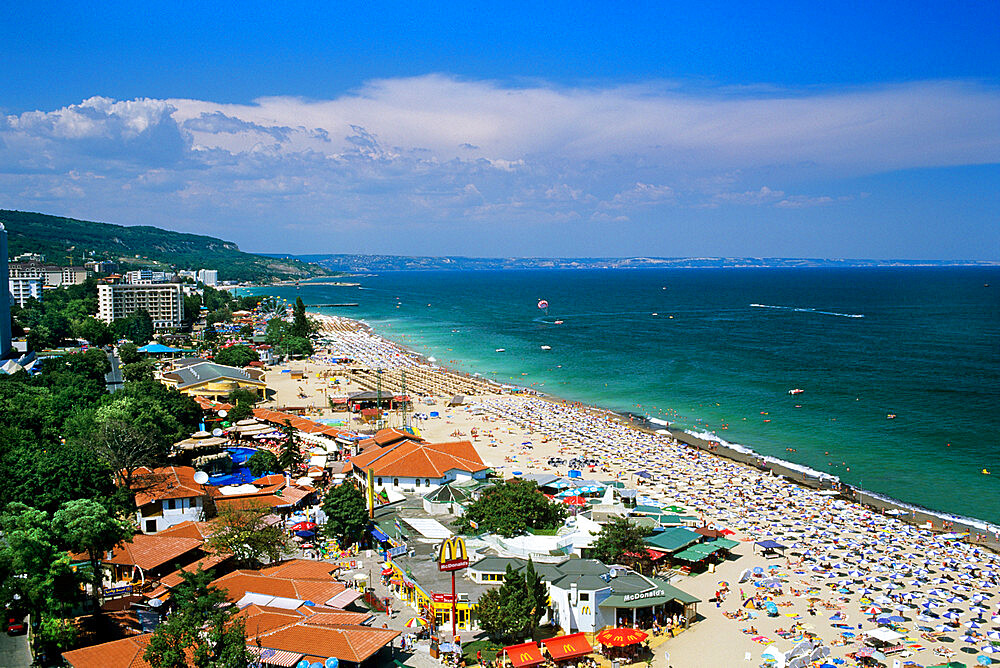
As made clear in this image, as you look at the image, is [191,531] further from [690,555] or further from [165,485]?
[690,555]

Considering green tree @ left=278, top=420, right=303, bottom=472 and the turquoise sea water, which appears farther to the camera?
the turquoise sea water

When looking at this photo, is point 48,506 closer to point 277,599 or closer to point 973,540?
point 277,599

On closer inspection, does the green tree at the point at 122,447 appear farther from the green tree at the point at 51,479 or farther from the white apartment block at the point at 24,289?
the white apartment block at the point at 24,289

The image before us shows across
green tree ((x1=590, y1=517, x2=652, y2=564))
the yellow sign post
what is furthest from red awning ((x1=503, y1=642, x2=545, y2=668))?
green tree ((x1=590, y1=517, x2=652, y2=564))

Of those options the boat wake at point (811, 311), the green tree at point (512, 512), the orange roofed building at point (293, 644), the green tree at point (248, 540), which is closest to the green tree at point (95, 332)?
the green tree at point (248, 540)

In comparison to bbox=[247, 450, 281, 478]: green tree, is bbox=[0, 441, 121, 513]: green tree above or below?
above

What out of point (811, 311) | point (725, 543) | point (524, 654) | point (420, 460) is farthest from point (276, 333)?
point (811, 311)

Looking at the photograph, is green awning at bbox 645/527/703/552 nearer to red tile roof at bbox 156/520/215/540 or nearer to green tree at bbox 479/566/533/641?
green tree at bbox 479/566/533/641
